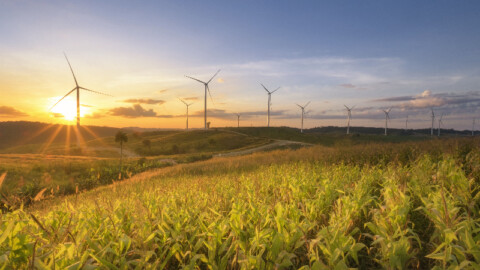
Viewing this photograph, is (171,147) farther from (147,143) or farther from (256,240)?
(256,240)

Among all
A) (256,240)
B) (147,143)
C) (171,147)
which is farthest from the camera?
(171,147)

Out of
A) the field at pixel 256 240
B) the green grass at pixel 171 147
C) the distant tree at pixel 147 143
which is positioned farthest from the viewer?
the distant tree at pixel 147 143

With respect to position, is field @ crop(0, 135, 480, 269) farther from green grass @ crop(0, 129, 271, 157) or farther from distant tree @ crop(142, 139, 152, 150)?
distant tree @ crop(142, 139, 152, 150)

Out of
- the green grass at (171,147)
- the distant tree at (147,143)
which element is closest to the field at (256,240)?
the green grass at (171,147)

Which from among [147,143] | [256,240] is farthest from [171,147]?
[256,240]

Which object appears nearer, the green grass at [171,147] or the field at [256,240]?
the field at [256,240]

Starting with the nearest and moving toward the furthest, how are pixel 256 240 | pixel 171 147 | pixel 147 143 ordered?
1. pixel 256 240
2. pixel 147 143
3. pixel 171 147

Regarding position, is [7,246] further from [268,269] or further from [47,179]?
[47,179]

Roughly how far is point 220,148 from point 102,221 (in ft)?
301

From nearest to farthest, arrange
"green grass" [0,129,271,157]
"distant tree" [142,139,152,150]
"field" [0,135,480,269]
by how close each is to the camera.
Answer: "field" [0,135,480,269], "green grass" [0,129,271,157], "distant tree" [142,139,152,150]

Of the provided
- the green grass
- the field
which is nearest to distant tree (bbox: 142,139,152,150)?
the green grass

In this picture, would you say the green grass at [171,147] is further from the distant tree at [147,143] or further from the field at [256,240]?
the field at [256,240]

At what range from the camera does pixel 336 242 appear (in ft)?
8.73

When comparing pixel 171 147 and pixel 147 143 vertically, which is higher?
pixel 147 143
